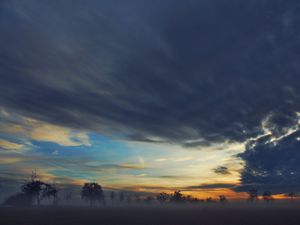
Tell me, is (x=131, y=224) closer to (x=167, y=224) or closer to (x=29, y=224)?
(x=167, y=224)

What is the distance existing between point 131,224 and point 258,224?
24.2m

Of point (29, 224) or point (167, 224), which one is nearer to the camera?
point (29, 224)

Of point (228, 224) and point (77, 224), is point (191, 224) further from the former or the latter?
point (77, 224)

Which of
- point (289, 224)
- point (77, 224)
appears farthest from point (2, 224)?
point (289, 224)

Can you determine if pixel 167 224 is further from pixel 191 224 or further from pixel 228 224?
pixel 228 224

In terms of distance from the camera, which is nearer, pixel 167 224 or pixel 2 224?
pixel 2 224

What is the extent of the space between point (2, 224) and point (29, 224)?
4847 millimetres

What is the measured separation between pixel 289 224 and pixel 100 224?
115 ft

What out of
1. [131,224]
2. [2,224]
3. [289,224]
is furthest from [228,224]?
[2,224]

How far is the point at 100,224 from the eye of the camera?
61.9 meters

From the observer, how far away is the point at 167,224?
62.7 m

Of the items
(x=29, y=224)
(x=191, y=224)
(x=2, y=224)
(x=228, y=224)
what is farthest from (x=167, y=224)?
(x=2, y=224)

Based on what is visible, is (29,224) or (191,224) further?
(191,224)

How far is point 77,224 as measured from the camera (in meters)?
60.5
